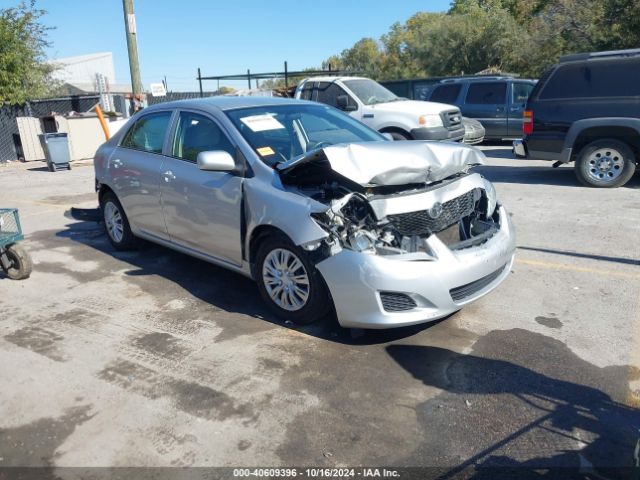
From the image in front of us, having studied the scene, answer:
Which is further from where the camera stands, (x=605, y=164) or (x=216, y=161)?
(x=605, y=164)

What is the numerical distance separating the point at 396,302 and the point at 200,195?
213cm

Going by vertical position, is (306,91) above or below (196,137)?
above

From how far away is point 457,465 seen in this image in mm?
2721

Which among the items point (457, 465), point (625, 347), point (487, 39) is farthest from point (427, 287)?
point (487, 39)

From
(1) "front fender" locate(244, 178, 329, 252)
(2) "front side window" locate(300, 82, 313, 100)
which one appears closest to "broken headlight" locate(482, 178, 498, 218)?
(1) "front fender" locate(244, 178, 329, 252)

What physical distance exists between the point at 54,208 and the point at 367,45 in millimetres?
68869

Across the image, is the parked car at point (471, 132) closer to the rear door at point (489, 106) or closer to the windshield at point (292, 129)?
the rear door at point (489, 106)

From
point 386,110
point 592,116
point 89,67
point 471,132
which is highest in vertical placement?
point 89,67

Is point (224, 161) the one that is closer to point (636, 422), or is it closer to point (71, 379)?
point (71, 379)

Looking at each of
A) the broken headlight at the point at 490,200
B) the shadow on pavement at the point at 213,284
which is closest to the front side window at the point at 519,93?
the broken headlight at the point at 490,200

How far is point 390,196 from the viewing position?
3863 mm

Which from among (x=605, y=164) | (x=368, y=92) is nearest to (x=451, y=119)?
(x=368, y=92)

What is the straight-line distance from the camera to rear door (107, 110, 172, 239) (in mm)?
5441

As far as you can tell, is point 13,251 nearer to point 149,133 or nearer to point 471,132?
point 149,133
